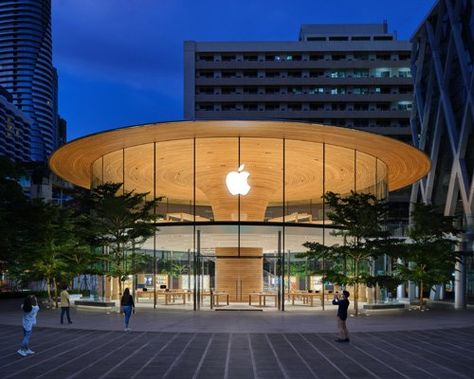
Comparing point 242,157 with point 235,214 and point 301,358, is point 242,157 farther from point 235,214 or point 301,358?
point 301,358

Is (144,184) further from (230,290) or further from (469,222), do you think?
(469,222)

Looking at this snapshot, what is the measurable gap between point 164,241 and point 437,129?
27.8 metres

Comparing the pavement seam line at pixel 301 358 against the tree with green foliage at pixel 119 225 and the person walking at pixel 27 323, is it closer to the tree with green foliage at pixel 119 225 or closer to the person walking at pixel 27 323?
the person walking at pixel 27 323

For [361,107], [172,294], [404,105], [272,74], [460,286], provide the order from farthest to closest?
[272,74]
[361,107]
[404,105]
[460,286]
[172,294]

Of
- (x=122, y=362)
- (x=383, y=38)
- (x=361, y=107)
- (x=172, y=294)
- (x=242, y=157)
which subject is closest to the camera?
(x=122, y=362)

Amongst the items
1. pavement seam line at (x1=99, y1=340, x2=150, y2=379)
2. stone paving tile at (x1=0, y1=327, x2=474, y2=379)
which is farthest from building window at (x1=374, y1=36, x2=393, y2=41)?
pavement seam line at (x1=99, y1=340, x2=150, y2=379)

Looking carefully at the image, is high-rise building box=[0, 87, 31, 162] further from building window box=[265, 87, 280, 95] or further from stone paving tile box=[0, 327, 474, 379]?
stone paving tile box=[0, 327, 474, 379]

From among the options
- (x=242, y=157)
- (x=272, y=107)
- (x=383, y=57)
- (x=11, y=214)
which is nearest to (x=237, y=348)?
(x=242, y=157)

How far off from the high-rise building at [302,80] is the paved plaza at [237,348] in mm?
69757

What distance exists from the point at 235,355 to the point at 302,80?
82479 millimetres

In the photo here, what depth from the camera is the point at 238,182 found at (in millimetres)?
33469

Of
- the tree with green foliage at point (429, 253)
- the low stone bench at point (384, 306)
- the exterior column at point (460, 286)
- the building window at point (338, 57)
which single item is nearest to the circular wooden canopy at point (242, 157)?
the tree with green foliage at point (429, 253)

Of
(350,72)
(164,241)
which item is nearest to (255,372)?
(164,241)

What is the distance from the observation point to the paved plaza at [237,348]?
13.8 m
